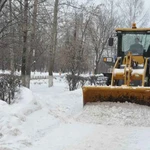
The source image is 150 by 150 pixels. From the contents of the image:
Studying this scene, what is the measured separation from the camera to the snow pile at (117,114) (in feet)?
25.2

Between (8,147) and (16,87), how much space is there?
12.9 feet

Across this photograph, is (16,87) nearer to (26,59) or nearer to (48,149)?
(48,149)

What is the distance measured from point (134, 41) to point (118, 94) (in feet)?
→ 10.6

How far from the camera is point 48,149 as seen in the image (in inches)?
206

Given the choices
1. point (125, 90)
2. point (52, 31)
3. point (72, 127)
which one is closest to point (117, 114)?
point (125, 90)

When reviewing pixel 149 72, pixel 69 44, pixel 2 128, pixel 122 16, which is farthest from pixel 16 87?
pixel 122 16

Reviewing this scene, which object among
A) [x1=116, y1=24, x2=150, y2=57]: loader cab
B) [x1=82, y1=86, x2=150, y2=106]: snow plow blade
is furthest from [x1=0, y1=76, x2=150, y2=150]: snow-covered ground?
[x1=116, y1=24, x2=150, y2=57]: loader cab

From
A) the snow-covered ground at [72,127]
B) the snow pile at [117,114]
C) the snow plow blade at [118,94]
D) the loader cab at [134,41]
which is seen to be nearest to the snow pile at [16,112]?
the snow-covered ground at [72,127]

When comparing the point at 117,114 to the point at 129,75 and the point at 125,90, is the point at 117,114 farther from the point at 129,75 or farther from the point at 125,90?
the point at 129,75

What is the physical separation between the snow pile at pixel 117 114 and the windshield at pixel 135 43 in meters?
3.12

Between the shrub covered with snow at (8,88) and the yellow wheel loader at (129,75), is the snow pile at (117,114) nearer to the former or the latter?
the yellow wheel loader at (129,75)

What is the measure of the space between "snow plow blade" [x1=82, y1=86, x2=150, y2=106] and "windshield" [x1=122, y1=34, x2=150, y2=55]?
2.78 m

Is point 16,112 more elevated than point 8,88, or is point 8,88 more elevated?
point 8,88

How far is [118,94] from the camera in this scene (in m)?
8.77
